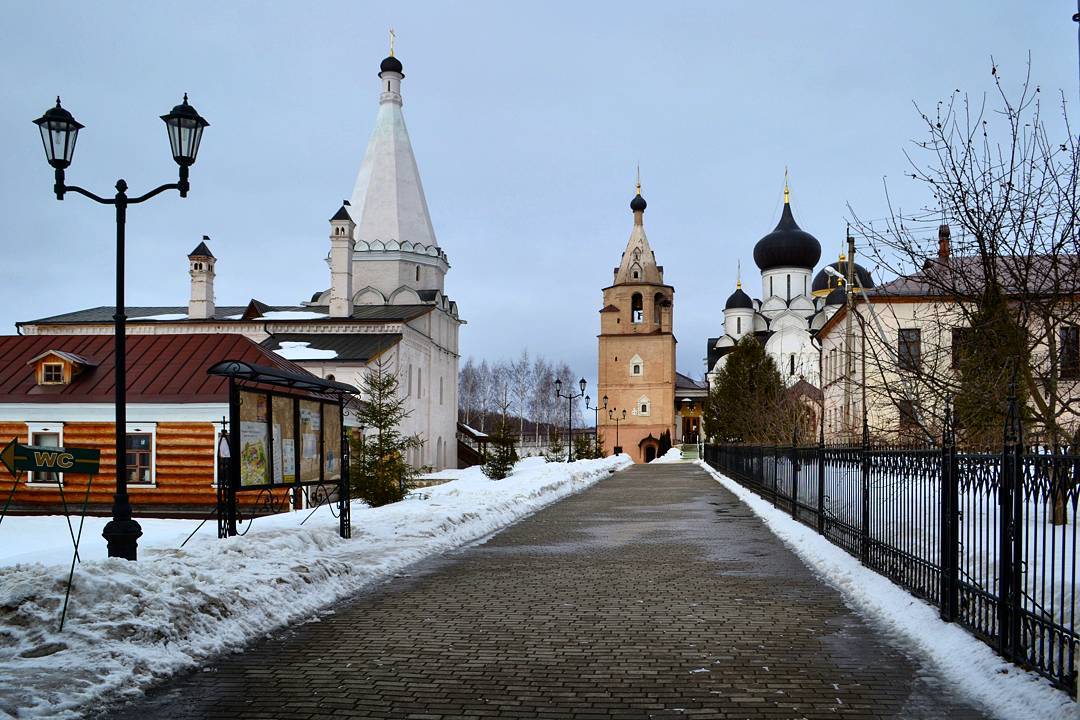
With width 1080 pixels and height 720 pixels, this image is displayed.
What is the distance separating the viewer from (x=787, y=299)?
8325 cm

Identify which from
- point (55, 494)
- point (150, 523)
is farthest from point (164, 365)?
point (150, 523)

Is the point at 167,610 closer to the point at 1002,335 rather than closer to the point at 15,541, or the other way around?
the point at 1002,335

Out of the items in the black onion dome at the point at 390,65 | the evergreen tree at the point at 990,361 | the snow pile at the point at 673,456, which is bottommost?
the snow pile at the point at 673,456

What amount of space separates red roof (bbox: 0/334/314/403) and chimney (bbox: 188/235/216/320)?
82.4 feet

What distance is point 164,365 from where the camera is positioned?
26641 millimetres

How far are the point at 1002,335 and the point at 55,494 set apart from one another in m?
22.3

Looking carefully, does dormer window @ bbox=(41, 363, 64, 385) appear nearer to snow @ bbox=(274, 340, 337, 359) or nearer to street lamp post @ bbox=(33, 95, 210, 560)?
street lamp post @ bbox=(33, 95, 210, 560)

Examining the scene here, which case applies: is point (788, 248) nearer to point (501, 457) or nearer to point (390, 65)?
point (390, 65)

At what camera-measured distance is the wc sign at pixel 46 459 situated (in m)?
6.87

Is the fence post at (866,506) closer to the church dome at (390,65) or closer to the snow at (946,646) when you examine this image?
the snow at (946,646)

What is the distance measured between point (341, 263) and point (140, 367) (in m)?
25.8

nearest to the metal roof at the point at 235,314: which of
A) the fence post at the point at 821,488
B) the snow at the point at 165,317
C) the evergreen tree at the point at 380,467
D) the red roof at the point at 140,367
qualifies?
the snow at the point at 165,317

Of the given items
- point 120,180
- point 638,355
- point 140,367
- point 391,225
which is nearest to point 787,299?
point 638,355

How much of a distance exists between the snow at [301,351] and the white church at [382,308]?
110mm
